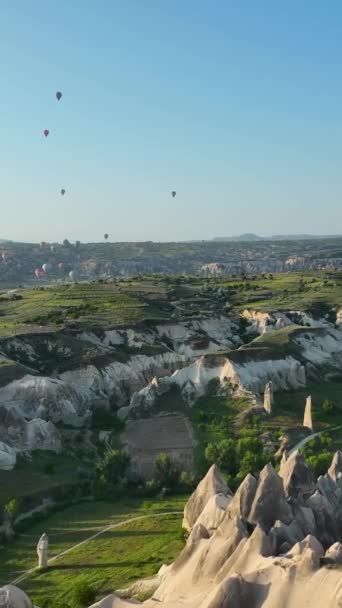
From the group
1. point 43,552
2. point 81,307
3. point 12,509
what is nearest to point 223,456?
point 12,509

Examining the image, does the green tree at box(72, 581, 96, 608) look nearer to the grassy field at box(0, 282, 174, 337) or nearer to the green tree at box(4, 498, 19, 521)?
the green tree at box(4, 498, 19, 521)

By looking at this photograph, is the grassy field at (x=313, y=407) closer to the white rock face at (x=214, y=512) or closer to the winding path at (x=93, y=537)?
the winding path at (x=93, y=537)

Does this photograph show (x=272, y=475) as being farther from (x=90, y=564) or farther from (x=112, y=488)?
(x=112, y=488)

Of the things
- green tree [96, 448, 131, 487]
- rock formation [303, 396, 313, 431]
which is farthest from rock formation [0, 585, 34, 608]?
rock formation [303, 396, 313, 431]

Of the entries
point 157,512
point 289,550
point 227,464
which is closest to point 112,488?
point 157,512

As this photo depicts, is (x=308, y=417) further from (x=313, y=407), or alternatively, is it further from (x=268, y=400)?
(x=313, y=407)
